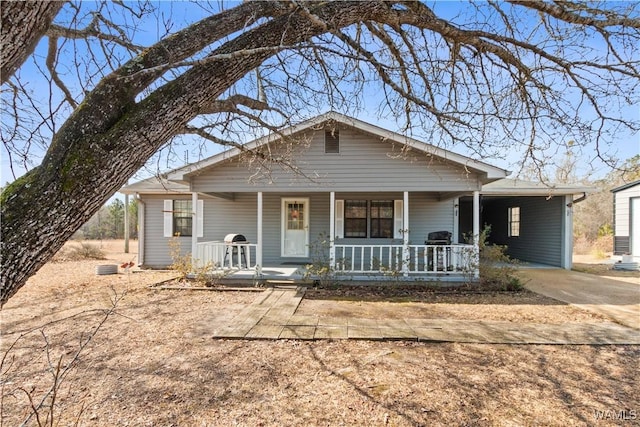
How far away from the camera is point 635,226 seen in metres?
12.5

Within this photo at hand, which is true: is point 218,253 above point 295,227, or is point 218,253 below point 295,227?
below

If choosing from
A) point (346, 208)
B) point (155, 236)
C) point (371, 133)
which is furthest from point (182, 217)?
point (371, 133)

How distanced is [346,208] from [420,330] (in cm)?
635

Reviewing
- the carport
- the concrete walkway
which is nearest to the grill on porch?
the concrete walkway

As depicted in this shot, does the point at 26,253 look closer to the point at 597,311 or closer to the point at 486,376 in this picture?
the point at 486,376

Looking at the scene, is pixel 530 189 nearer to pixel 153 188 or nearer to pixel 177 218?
pixel 177 218

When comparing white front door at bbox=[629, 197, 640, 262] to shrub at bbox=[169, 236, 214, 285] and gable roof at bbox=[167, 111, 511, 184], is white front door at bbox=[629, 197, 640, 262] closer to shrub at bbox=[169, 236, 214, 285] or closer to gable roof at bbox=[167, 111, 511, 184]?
gable roof at bbox=[167, 111, 511, 184]

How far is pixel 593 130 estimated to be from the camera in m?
4.11

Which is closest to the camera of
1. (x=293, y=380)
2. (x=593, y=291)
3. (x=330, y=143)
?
(x=293, y=380)

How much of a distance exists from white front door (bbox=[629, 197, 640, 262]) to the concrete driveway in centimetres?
362

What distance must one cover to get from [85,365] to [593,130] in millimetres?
6462

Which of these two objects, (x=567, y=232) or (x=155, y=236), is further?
(x=155, y=236)

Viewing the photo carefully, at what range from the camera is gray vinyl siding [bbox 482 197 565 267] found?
11797mm

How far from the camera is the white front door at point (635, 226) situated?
1236cm
